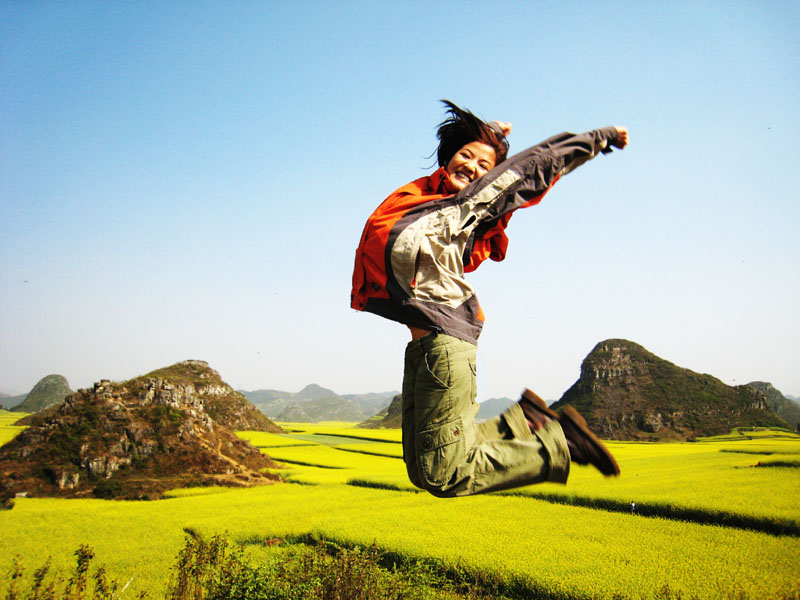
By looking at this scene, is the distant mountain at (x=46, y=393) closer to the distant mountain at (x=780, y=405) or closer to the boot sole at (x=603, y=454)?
the boot sole at (x=603, y=454)

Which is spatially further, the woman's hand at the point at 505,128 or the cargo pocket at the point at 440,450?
the woman's hand at the point at 505,128

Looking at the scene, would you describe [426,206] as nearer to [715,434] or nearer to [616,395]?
[715,434]

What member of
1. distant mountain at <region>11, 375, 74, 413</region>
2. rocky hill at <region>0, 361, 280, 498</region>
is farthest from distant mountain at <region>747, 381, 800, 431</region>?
distant mountain at <region>11, 375, 74, 413</region>

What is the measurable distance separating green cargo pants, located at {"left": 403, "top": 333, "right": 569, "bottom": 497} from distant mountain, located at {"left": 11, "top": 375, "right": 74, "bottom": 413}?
102 metres

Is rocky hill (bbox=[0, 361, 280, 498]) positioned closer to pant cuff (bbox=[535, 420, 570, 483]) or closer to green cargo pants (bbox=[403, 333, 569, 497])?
green cargo pants (bbox=[403, 333, 569, 497])

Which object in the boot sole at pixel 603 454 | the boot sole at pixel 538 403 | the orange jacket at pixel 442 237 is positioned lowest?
the boot sole at pixel 603 454

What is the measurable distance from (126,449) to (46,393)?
96.0 metres

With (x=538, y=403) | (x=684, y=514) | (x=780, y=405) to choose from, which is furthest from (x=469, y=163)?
(x=780, y=405)

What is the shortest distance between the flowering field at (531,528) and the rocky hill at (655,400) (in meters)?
38.2

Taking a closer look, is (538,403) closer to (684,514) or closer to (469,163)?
(469,163)

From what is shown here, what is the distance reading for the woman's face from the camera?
2924 millimetres

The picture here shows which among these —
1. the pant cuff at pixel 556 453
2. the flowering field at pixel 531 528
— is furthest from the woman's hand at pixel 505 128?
the flowering field at pixel 531 528

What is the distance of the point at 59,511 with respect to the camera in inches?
603

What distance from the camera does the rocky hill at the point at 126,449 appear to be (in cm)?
1823
